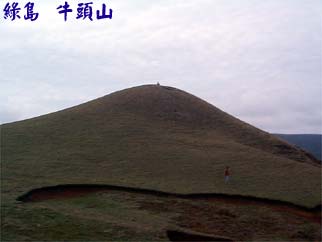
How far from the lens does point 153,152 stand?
2647cm

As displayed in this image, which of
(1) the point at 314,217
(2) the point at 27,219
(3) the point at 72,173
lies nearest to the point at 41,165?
(3) the point at 72,173

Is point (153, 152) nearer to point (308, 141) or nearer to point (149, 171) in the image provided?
point (149, 171)

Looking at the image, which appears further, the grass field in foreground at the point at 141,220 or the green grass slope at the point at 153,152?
the green grass slope at the point at 153,152

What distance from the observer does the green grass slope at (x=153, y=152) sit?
21812mm

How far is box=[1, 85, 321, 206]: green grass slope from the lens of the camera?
2181cm

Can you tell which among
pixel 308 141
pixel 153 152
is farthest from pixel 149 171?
pixel 308 141

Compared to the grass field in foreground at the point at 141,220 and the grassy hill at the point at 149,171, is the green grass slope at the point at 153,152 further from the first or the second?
the grass field in foreground at the point at 141,220

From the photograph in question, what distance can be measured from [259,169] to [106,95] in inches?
702

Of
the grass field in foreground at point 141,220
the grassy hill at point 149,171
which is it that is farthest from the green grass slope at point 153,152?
the grass field in foreground at point 141,220

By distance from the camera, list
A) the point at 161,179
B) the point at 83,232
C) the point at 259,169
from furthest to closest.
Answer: the point at 259,169 → the point at 161,179 → the point at 83,232

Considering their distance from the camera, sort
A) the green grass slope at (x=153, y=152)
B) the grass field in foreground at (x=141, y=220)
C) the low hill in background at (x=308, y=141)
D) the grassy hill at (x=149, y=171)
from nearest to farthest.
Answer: the grass field in foreground at (x=141, y=220)
the grassy hill at (x=149, y=171)
the green grass slope at (x=153, y=152)
the low hill in background at (x=308, y=141)

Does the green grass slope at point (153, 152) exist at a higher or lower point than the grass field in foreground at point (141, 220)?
higher

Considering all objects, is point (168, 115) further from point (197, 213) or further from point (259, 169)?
point (197, 213)

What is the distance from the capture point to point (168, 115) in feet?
113
